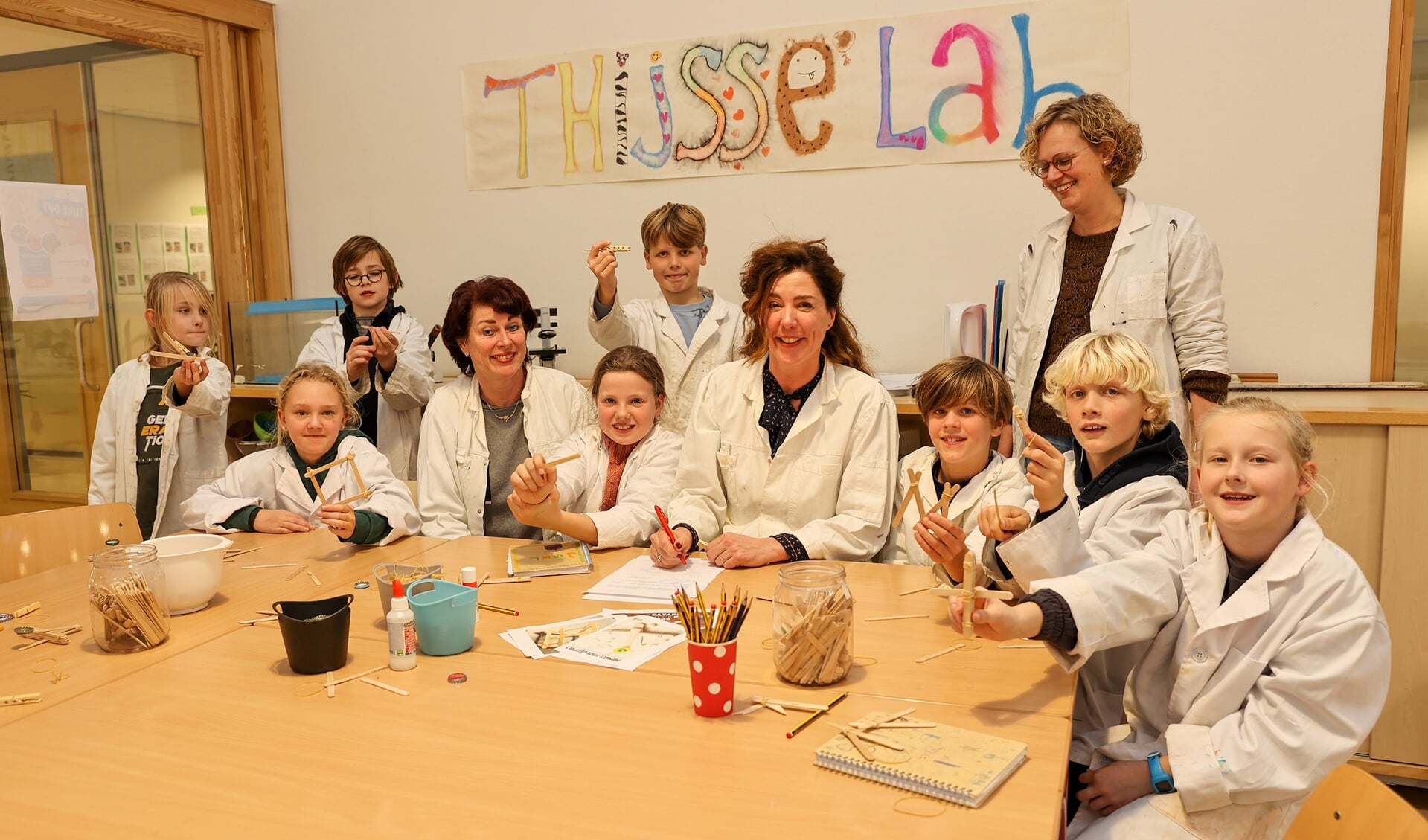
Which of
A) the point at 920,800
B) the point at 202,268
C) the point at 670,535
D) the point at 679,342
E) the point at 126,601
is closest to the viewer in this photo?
the point at 920,800

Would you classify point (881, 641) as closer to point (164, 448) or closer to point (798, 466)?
point (798, 466)

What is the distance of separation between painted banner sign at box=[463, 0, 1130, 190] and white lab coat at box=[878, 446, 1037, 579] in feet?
5.44

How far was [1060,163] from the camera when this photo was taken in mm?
2814

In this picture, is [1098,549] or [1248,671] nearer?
[1248,671]

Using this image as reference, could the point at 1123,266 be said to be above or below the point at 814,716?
above

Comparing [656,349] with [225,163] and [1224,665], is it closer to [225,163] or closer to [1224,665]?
[1224,665]

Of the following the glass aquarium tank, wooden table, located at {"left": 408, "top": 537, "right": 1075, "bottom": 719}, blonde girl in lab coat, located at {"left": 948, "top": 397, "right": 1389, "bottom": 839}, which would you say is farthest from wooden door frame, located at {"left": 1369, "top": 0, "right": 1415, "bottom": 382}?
the glass aquarium tank

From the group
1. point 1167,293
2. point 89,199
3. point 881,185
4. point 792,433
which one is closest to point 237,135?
point 89,199

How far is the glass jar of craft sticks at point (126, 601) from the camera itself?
175cm

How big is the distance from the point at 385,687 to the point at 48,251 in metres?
3.39

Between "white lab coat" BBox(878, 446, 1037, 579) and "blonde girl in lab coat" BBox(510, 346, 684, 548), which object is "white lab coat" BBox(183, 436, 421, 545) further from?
"white lab coat" BBox(878, 446, 1037, 579)

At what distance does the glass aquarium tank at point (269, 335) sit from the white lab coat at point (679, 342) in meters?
1.59

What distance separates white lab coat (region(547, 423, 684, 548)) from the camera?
8.59 feet

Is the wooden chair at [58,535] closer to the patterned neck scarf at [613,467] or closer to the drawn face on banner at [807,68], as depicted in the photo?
the patterned neck scarf at [613,467]
